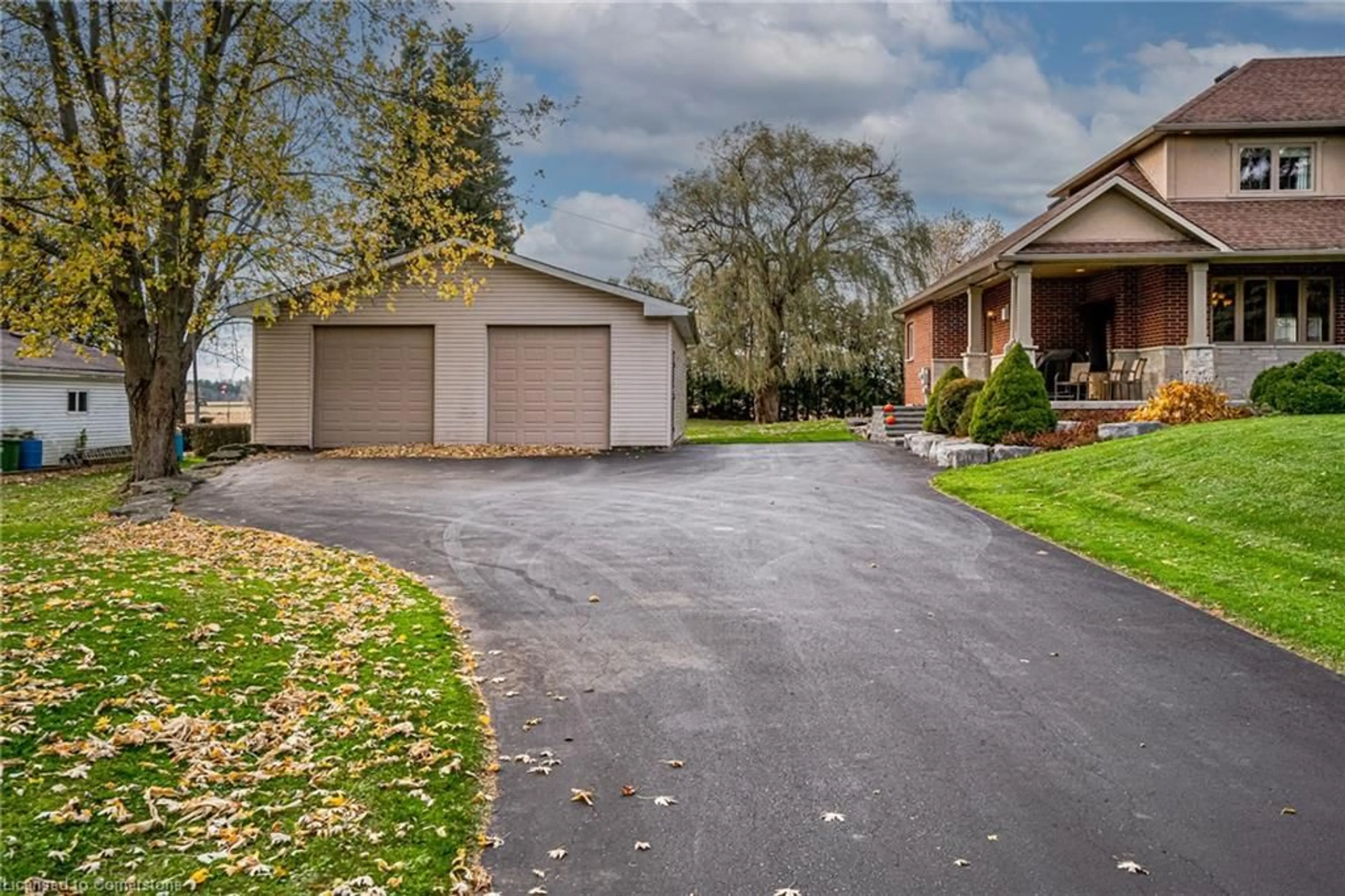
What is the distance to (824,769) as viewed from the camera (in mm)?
4062

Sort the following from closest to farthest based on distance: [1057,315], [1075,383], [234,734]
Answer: [234,734] → [1075,383] → [1057,315]

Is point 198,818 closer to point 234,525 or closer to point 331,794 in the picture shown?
point 331,794

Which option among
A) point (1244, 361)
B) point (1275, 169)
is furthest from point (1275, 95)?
point (1244, 361)

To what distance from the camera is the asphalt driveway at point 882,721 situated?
332cm

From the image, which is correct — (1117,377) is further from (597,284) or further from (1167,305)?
(597,284)

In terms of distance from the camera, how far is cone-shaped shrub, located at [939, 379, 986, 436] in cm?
1781

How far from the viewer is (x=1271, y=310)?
18.4 metres

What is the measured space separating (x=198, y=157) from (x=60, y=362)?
16065mm

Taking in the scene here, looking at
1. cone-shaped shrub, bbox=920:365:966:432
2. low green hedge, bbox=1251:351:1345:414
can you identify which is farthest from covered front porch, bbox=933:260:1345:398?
→ low green hedge, bbox=1251:351:1345:414

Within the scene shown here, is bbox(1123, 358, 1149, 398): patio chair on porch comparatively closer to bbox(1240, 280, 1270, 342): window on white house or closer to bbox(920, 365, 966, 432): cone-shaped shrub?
bbox(1240, 280, 1270, 342): window on white house

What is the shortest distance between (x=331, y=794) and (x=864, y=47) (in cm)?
1854

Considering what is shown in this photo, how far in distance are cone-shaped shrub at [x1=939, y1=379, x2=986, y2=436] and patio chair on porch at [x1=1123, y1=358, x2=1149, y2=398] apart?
313 centimetres

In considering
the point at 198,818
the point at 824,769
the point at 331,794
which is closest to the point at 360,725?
the point at 331,794

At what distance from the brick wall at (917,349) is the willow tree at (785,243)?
276cm
